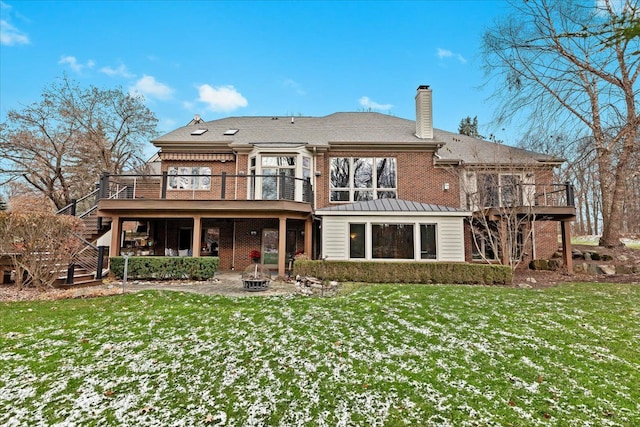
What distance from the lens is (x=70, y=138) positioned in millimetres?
19734

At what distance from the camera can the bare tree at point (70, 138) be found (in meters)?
18.5

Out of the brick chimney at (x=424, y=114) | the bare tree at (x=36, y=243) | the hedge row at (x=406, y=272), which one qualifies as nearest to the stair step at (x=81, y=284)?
the bare tree at (x=36, y=243)

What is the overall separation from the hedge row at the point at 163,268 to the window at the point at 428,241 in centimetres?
791

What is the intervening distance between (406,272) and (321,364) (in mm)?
Result: 7199

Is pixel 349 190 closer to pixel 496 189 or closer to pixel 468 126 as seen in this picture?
pixel 496 189

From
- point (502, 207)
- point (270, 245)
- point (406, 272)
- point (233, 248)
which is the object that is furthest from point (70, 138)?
point (502, 207)

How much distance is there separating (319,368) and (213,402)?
141 centimetres

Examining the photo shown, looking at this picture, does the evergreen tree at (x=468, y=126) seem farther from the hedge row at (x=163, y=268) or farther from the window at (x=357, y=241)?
the hedge row at (x=163, y=268)

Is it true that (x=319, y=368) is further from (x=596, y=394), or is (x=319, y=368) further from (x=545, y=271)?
(x=545, y=271)

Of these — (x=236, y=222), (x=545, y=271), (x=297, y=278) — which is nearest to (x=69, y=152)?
(x=236, y=222)

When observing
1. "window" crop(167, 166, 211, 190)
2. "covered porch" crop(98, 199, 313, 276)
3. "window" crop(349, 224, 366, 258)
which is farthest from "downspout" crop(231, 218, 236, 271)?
"window" crop(349, 224, 366, 258)

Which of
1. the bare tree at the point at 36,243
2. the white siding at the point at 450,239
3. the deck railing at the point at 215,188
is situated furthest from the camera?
the deck railing at the point at 215,188

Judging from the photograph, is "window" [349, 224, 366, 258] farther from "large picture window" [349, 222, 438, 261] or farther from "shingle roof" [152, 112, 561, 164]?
"shingle roof" [152, 112, 561, 164]

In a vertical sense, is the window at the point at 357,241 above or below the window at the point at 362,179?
below
